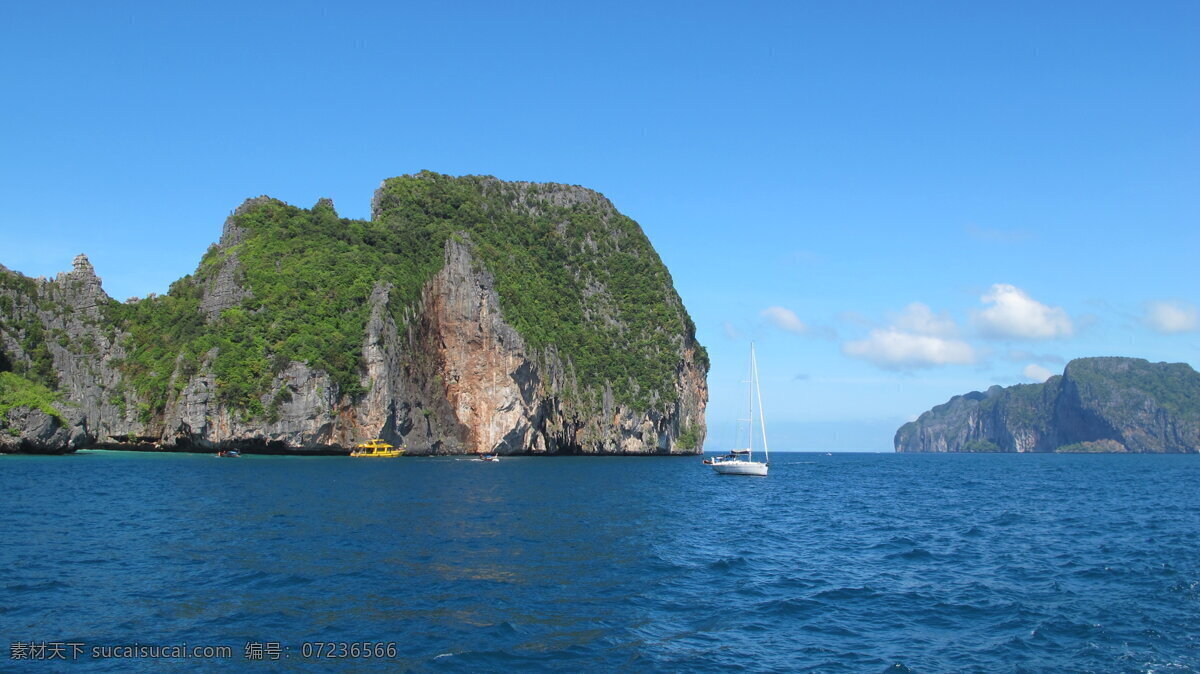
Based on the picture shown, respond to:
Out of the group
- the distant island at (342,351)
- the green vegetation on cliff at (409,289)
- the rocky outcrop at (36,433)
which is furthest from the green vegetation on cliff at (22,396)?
the green vegetation on cliff at (409,289)

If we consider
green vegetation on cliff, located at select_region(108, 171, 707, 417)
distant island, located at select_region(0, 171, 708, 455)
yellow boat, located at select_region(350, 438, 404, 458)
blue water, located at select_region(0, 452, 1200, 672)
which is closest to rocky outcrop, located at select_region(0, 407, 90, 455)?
distant island, located at select_region(0, 171, 708, 455)

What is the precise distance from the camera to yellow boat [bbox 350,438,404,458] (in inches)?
3676

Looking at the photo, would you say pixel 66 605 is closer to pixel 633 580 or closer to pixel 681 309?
pixel 633 580

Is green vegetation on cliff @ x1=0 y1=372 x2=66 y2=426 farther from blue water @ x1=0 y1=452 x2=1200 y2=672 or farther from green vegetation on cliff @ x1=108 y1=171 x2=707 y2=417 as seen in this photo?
blue water @ x1=0 y1=452 x2=1200 y2=672

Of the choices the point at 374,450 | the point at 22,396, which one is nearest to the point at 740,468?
the point at 374,450

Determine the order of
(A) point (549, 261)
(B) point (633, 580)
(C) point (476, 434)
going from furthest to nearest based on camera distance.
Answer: (A) point (549, 261) → (C) point (476, 434) → (B) point (633, 580)

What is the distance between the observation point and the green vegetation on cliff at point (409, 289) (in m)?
95.6

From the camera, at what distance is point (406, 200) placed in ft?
422

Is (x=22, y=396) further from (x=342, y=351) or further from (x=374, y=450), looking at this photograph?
(x=374, y=450)

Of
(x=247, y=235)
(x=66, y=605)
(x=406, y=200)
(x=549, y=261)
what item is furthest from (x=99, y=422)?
(x=66, y=605)

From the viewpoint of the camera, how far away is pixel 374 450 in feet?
308

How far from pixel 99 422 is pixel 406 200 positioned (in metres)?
54.6

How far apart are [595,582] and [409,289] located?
90610 millimetres

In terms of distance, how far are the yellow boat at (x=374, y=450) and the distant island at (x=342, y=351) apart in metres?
1.21
